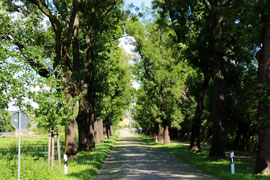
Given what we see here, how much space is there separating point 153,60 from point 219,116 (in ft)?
58.5

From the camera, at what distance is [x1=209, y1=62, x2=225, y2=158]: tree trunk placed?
17.6 metres

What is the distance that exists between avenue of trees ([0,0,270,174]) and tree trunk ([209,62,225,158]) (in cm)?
5

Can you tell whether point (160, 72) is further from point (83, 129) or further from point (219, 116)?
point (219, 116)

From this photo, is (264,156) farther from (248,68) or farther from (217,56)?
(248,68)

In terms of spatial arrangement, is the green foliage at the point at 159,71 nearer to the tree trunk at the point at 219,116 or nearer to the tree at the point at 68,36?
the tree at the point at 68,36

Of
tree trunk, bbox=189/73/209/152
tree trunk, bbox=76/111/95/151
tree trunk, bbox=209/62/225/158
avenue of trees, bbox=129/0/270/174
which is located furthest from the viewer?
tree trunk, bbox=189/73/209/152

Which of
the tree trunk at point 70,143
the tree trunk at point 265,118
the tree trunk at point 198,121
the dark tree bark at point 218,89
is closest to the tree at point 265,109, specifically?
the tree trunk at point 265,118

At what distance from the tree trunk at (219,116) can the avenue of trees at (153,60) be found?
0.05 metres

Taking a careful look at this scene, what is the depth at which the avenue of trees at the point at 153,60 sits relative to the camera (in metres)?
10.6

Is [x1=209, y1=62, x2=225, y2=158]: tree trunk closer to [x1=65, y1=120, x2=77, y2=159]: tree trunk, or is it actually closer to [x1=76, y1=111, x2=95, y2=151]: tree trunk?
[x1=65, y1=120, x2=77, y2=159]: tree trunk

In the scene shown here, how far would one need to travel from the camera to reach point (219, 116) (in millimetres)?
17781

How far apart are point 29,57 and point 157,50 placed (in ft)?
84.9

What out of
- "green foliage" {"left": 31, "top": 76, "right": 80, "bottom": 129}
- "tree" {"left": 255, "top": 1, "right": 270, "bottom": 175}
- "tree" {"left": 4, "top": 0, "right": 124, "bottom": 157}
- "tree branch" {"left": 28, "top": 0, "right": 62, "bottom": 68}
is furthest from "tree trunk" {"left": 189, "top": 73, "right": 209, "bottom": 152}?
"green foliage" {"left": 31, "top": 76, "right": 80, "bottom": 129}

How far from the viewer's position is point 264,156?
11844 millimetres
